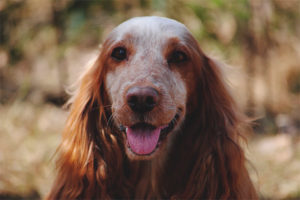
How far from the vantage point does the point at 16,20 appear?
5.93 metres

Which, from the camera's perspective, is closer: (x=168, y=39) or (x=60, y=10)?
(x=168, y=39)

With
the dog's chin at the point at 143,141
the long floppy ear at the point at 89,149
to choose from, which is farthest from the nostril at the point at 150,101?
the long floppy ear at the point at 89,149

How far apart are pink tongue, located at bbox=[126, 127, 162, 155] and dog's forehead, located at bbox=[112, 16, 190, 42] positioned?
60cm

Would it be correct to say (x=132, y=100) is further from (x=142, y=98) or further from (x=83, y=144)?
(x=83, y=144)

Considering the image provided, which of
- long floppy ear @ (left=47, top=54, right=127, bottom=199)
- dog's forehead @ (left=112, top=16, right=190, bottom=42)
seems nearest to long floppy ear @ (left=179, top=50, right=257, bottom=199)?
dog's forehead @ (left=112, top=16, right=190, bottom=42)

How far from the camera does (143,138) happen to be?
7.69 feet

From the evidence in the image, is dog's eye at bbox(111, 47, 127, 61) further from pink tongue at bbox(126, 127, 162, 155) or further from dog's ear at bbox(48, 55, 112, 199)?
pink tongue at bbox(126, 127, 162, 155)

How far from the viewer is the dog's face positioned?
2248mm

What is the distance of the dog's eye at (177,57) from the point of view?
8.41 feet

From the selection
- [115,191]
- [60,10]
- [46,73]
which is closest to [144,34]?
[115,191]

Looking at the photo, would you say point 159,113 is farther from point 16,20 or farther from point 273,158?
point 16,20

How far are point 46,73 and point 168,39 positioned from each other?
15.6ft

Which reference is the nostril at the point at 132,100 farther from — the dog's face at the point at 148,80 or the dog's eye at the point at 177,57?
the dog's eye at the point at 177,57

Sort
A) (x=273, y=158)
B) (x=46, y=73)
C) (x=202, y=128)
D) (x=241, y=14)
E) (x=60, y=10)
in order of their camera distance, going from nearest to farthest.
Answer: (x=202, y=128) < (x=273, y=158) < (x=241, y=14) < (x=60, y=10) < (x=46, y=73)
